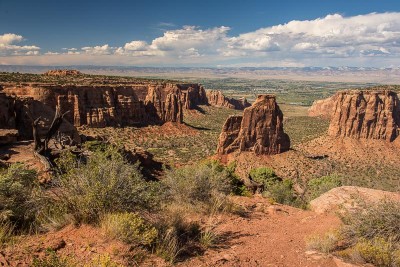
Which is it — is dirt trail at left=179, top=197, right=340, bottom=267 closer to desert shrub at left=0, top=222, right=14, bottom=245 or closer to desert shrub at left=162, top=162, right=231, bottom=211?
desert shrub at left=162, top=162, right=231, bottom=211

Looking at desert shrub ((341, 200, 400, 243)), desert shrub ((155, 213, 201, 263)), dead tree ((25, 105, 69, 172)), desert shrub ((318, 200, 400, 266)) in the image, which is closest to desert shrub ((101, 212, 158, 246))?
desert shrub ((155, 213, 201, 263))

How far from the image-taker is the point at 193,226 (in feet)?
27.7

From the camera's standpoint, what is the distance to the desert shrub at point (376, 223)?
Result: 317 inches

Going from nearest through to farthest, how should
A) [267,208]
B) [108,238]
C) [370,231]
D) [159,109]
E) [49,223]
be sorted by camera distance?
1. [108,238]
2. [49,223]
3. [370,231]
4. [267,208]
5. [159,109]

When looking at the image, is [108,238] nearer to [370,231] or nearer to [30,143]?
[370,231]

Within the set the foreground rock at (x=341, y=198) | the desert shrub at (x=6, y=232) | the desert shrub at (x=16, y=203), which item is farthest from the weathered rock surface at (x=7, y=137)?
the foreground rock at (x=341, y=198)

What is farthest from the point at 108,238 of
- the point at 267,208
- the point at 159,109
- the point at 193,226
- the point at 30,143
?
the point at 159,109

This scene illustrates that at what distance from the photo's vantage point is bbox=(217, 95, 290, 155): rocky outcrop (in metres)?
47.6

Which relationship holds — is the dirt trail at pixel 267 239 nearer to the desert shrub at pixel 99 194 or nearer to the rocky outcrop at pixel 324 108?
the desert shrub at pixel 99 194

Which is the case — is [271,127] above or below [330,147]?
above

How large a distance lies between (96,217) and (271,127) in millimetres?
45101

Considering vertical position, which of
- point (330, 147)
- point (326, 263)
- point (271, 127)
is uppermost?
point (326, 263)

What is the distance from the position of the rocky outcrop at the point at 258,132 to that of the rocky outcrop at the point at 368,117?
789 inches

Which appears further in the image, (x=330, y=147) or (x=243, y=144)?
(x=330, y=147)
